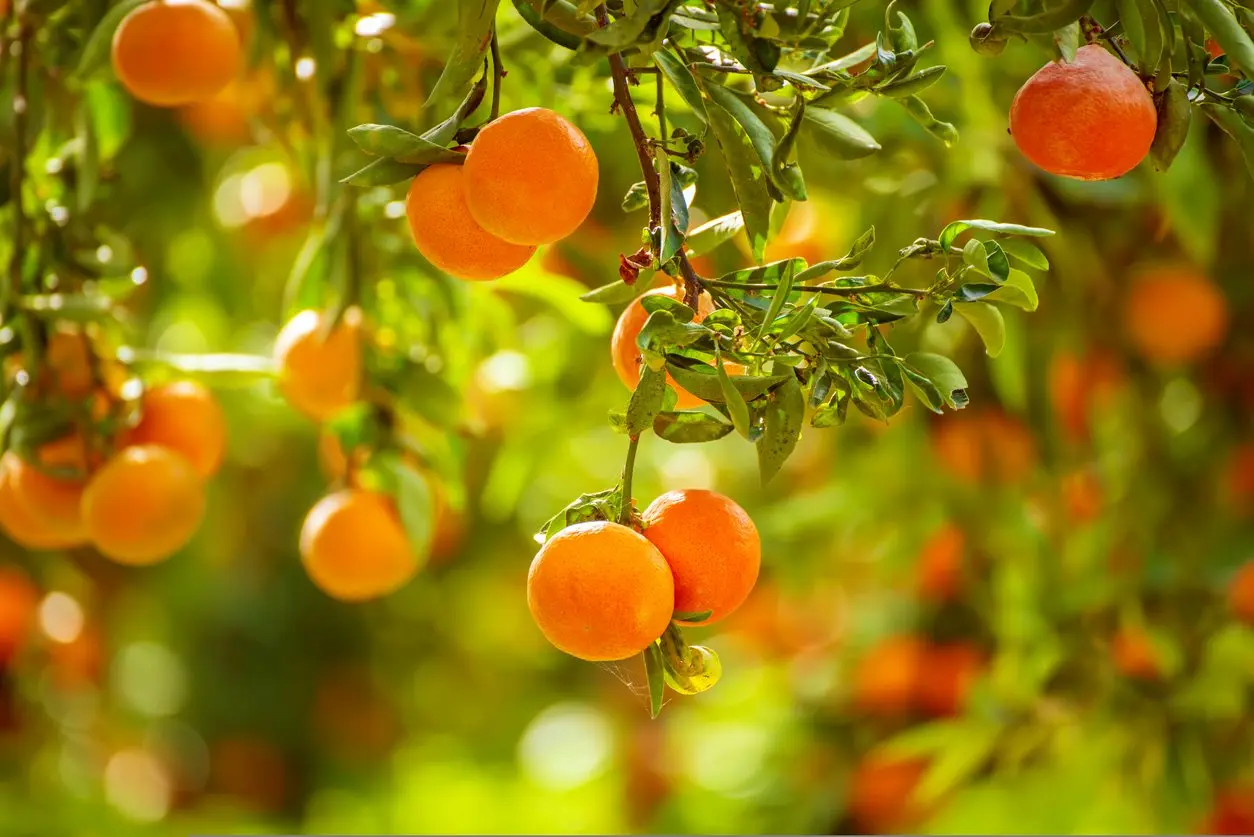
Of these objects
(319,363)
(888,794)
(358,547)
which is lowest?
(888,794)

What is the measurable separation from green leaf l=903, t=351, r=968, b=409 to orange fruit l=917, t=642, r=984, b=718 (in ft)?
3.17

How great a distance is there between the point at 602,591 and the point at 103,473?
1.52 ft

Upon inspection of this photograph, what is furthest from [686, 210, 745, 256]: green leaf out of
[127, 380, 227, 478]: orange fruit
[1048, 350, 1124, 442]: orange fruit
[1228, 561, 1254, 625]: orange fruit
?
[1228, 561, 1254, 625]: orange fruit

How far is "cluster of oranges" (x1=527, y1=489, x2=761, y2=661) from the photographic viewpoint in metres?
0.50

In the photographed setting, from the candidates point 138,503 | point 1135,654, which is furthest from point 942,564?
point 138,503

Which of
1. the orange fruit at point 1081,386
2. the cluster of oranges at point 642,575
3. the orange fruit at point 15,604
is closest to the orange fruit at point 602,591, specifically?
the cluster of oranges at point 642,575

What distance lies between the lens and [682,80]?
20.6 inches

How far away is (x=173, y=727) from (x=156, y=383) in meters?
1.52

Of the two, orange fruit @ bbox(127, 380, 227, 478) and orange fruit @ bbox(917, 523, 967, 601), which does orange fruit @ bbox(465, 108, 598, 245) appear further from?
orange fruit @ bbox(917, 523, 967, 601)

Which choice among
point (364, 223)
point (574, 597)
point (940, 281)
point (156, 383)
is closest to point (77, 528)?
point (156, 383)

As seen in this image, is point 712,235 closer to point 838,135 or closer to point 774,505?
point 838,135

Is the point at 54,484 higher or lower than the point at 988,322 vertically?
lower

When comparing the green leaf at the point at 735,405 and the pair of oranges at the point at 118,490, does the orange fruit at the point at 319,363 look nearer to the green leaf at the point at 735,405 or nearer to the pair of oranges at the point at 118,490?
the pair of oranges at the point at 118,490

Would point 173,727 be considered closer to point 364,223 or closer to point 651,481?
point 651,481
